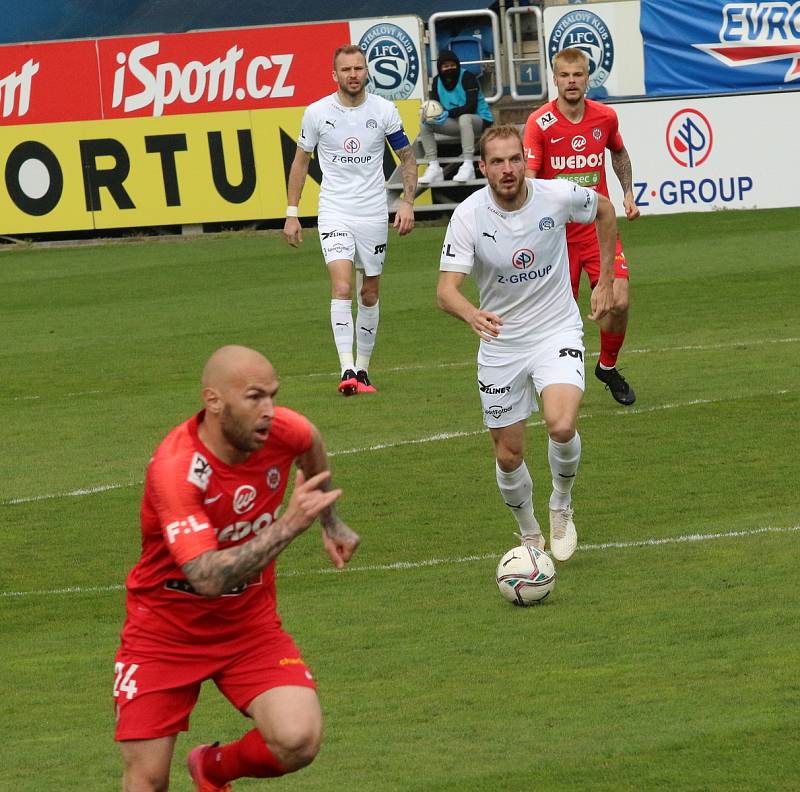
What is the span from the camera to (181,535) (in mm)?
4863

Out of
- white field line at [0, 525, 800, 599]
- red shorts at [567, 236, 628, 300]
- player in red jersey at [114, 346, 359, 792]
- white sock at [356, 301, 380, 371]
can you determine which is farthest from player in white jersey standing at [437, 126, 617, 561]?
white sock at [356, 301, 380, 371]

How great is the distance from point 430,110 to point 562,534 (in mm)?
16014

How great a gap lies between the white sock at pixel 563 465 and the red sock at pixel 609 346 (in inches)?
142

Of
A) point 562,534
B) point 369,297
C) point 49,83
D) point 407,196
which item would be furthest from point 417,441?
point 49,83

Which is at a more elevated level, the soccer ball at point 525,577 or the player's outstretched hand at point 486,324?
the player's outstretched hand at point 486,324

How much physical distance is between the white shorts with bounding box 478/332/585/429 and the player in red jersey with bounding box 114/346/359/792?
293 centimetres

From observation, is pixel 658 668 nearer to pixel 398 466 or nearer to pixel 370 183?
pixel 398 466

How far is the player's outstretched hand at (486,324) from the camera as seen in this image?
757 cm

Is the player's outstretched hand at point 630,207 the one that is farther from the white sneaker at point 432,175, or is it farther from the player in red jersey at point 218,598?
the white sneaker at point 432,175

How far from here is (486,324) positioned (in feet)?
24.9

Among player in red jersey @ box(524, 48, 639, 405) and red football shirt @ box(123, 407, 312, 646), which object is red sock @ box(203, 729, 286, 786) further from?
player in red jersey @ box(524, 48, 639, 405)

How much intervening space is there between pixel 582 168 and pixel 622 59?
522 inches

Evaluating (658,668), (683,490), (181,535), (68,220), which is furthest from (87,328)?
(181,535)

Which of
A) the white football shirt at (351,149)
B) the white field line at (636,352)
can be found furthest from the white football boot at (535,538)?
the white field line at (636,352)
